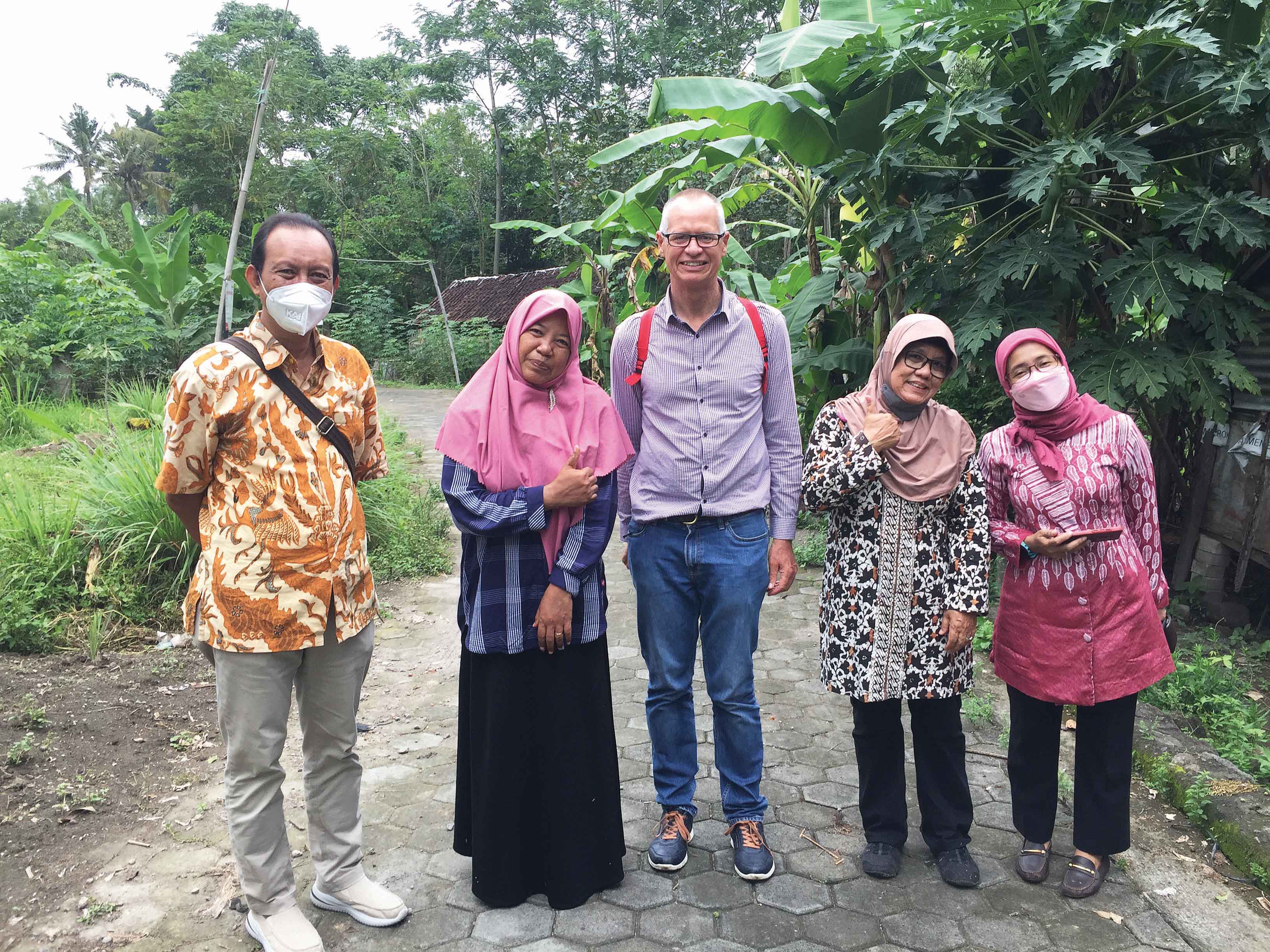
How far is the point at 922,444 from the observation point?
2.67 m

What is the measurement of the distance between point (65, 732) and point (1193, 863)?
14.2ft

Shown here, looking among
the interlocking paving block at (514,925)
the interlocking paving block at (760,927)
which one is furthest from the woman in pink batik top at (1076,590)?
the interlocking paving block at (514,925)

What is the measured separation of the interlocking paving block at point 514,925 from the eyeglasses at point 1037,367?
2167mm

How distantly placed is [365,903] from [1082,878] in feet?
7.17

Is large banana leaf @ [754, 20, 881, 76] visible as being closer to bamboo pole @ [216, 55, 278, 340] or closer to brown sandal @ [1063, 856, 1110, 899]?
bamboo pole @ [216, 55, 278, 340]

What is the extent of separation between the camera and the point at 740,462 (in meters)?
2.76

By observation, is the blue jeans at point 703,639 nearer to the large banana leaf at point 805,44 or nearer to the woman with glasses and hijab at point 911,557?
the woman with glasses and hijab at point 911,557

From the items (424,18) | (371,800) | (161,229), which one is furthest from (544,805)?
(424,18)

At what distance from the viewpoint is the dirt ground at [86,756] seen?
2.92 meters

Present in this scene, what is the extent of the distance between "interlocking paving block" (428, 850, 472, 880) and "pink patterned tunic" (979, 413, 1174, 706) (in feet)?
6.23

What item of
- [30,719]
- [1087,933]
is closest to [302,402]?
[30,719]

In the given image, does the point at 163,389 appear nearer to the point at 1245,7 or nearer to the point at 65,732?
the point at 65,732

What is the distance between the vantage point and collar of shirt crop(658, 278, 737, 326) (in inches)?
110

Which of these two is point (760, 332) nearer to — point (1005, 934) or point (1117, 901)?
point (1005, 934)
